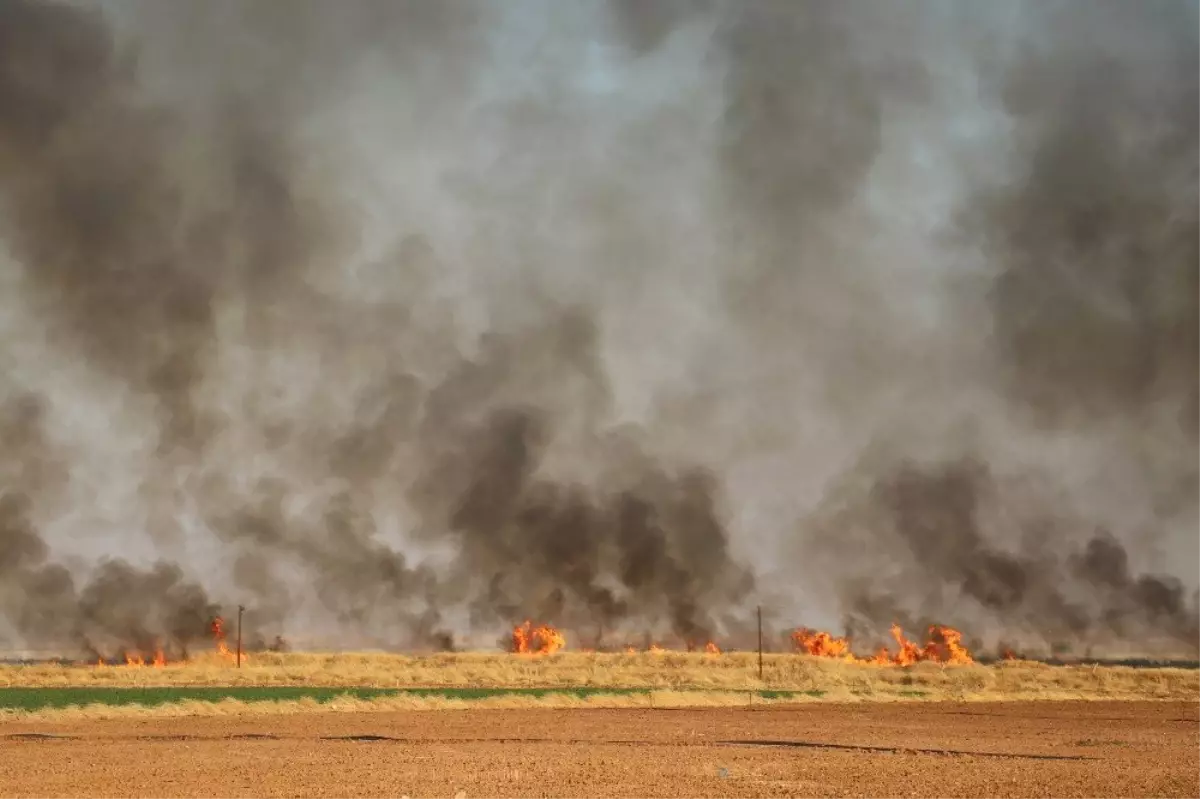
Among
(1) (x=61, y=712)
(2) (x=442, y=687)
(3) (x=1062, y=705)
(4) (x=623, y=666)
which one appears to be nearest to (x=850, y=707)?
(3) (x=1062, y=705)

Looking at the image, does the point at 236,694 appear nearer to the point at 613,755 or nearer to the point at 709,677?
the point at 709,677

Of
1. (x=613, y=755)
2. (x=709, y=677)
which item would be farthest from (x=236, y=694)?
(x=613, y=755)

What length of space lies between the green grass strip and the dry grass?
4.74 m

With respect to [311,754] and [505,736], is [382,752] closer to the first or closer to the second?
[311,754]

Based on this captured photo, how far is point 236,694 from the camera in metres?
81.9

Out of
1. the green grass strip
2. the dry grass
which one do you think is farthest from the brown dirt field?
the dry grass

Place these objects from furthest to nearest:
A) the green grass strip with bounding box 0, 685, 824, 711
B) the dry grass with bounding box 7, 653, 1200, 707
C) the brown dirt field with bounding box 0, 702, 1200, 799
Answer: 1. the dry grass with bounding box 7, 653, 1200, 707
2. the green grass strip with bounding box 0, 685, 824, 711
3. the brown dirt field with bounding box 0, 702, 1200, 799

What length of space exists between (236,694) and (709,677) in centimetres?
4105

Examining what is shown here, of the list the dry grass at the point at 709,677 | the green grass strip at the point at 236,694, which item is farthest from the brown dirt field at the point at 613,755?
the dry grass at the point at 709,677

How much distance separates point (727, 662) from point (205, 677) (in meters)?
61.9

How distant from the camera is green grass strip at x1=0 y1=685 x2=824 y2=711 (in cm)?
7468

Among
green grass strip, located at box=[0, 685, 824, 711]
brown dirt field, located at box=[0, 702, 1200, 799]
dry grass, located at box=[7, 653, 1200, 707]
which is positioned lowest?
dry grass, located at box=[7, 653, 1200, 707]

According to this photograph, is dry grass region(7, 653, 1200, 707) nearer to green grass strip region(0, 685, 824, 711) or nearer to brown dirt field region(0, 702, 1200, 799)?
green grass strip region(0, 685, 824, 711)

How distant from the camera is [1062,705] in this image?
73.1 meters
